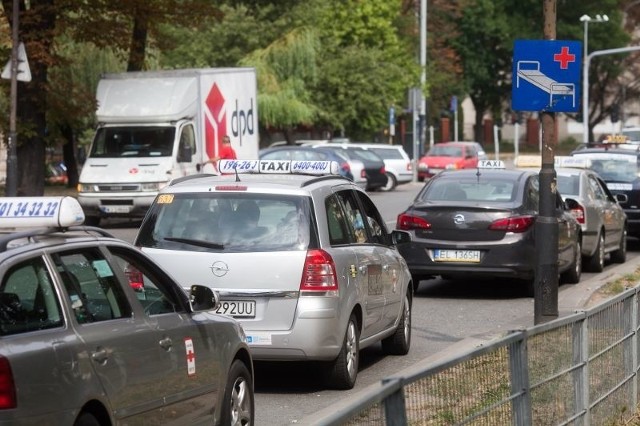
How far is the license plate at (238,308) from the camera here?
10330mm

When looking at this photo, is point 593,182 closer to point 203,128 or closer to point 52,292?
point 203,128

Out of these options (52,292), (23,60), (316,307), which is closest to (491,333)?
(316,307)

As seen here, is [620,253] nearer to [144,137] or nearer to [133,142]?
[144,137]

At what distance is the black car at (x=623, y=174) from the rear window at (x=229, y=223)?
613 inches

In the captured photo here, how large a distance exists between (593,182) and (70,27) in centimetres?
1485

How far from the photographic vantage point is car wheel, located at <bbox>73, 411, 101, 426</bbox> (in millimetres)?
6193

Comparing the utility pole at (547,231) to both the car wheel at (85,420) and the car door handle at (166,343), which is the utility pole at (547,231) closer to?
the car door handle at (166,343)

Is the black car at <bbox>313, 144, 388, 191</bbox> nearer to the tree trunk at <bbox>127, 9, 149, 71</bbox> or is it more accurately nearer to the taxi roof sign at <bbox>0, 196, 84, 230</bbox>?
the tree trunk at <bbox>127, 9, 149, 71</bbox>

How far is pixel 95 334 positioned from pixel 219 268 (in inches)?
154

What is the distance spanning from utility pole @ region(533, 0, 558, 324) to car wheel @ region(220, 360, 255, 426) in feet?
19.0

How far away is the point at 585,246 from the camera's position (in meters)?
20.8

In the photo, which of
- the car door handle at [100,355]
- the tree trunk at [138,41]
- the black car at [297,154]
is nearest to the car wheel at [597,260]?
the car door handle at [100,355]

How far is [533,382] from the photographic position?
22.1ft

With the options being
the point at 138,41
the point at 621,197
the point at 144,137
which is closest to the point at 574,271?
the point at 621,197
